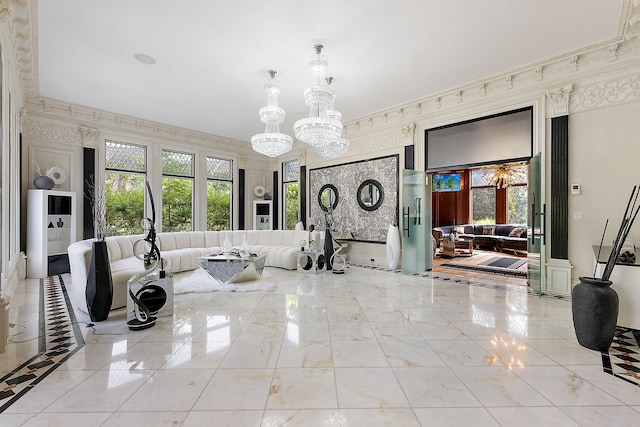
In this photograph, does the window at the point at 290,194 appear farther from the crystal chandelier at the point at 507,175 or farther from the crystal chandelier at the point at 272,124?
the crystal chandelier at the point at 507,175

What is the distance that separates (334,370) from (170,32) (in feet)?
14.2

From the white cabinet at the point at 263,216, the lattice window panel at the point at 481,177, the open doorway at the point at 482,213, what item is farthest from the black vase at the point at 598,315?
the lattice window panel at the point at 481,177

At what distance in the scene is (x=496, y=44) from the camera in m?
3.95

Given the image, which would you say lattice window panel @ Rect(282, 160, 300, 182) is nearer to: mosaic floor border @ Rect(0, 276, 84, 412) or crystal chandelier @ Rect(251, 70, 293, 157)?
crystal chandelier @ Rect(251, 70, 293, 157)

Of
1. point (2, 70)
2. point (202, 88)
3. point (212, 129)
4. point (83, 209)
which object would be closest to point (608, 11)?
point (202, 88)

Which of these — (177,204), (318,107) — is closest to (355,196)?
(318,107)

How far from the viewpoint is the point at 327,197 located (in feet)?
26.1

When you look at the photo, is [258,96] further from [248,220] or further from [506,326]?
[506,326]

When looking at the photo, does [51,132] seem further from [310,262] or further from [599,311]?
[599,311]

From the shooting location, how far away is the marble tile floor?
69.6 inches

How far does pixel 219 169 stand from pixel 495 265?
7.94 meters

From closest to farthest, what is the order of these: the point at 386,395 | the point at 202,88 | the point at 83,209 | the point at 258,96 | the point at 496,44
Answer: the point at 386,395 < the point at 496,44 < the point at 202,88 < the point at 258,96 < the point at 83,209

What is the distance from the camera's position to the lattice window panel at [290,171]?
9.12 m

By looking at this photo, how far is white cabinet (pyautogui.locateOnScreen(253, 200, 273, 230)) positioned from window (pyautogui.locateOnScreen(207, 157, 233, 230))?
83cm
